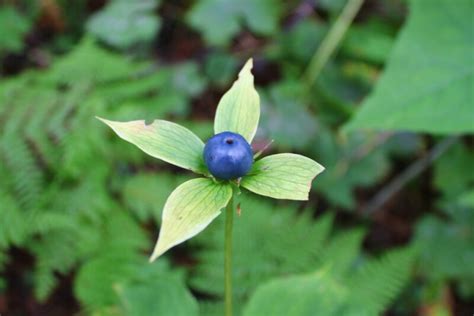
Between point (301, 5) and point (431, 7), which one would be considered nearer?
point (431, 7)

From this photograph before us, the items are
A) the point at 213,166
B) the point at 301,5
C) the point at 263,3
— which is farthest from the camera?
the point at 301,5

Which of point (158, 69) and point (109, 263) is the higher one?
point (158, 69)

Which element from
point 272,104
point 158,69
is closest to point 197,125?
point 272,104

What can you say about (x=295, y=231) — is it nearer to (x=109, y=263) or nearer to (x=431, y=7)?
(x=109, y=263)

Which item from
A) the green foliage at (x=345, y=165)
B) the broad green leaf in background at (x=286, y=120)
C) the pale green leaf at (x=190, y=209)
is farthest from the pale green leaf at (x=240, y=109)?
the green foliage at (x=345, y=165)

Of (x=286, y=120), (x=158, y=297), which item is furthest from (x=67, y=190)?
(x=286, y=120)

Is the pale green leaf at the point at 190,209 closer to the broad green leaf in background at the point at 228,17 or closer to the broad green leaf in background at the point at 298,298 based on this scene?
the broad green leaf in background at the point at 298,298
